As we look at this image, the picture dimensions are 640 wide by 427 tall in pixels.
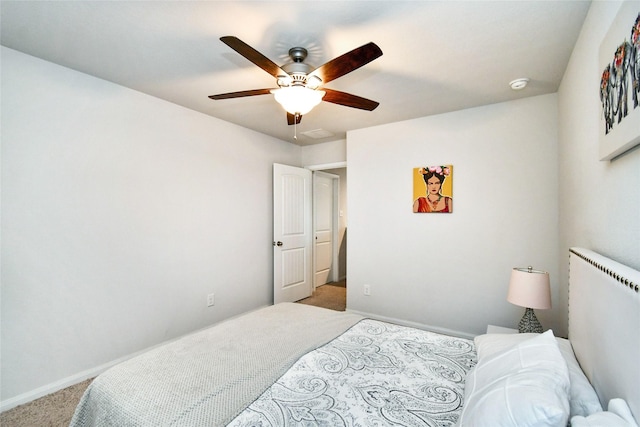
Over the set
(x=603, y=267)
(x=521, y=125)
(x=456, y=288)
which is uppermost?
(x=521, y=125)

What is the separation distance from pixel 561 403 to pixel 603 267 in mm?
526

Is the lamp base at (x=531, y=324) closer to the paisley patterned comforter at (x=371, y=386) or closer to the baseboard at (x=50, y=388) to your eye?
the paisley patterned comforter at (x=371, y=386)

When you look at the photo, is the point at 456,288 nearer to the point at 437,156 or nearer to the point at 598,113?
the point at 437,156

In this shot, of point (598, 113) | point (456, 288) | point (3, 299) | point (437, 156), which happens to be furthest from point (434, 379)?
point (3, 299)

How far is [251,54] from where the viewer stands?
1.49 meters

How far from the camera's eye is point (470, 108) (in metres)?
2.98

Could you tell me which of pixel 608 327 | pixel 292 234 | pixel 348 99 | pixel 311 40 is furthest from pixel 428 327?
pixel 311 40

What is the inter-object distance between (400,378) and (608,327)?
2.57ft

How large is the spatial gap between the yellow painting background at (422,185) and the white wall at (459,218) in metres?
0.06

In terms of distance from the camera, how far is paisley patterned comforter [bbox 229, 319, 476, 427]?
1.06 metres

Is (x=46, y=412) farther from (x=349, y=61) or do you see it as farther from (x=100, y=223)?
(x=349, y=61)

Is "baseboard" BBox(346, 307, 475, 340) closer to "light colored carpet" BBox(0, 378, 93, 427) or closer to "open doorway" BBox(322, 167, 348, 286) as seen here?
"open doorway" BBox(322, 167, 348, 286)

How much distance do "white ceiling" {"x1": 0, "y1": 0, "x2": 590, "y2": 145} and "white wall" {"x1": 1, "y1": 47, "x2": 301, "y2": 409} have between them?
262 mm

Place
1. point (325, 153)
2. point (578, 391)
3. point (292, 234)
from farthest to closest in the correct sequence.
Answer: point (325, 153), point (292, 234), point (578, 391)
